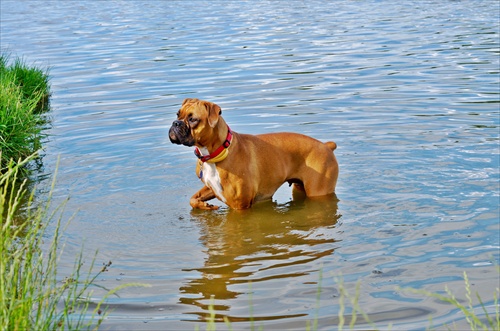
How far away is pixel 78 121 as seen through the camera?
42.4 feet

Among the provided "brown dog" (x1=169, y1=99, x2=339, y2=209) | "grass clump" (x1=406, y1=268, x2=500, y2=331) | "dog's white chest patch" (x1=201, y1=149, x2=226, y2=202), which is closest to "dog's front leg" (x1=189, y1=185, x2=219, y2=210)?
"brown dog" (x1=169, y1=99, x2=339, y2=209)

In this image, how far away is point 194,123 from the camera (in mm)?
7629

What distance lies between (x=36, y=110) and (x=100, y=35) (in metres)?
9.42

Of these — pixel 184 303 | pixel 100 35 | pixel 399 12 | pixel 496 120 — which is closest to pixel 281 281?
pixel 184 303

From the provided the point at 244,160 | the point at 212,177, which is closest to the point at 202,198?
the point at 212,177

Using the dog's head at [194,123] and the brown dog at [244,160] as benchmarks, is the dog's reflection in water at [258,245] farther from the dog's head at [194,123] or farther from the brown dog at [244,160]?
the dog's head at [194,123]

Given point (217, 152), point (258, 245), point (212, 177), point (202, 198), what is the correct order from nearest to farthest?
1. point (258, 245)
2. point (217, 152)
3. point (212, 177)
4. point (202, 198)

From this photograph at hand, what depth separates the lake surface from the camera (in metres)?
6.26

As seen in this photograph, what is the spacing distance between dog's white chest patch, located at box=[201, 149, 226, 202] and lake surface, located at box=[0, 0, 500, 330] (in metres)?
0.36

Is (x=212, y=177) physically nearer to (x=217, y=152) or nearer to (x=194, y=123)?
(x=217, y=152)

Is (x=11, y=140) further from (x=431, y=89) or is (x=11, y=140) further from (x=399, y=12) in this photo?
(x=399, y=12)

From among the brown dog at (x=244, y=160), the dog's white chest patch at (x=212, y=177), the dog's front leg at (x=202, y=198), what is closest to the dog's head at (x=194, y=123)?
the brown dog at (x=244, y=160)

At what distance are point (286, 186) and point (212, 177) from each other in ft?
6.04

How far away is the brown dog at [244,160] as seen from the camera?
303 inches
